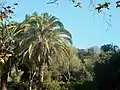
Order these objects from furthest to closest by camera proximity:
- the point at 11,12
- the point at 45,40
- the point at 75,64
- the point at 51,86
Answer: the point at 75,64
the point at 51,86
the point at 45,40
the point at 11,12

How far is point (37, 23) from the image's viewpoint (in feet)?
142

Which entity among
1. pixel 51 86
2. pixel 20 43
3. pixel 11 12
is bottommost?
pixel 11 12

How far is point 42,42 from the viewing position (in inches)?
1656

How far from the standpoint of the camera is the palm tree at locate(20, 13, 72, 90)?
→ 138 ft

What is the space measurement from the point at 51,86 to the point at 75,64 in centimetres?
2125

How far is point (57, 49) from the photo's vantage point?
43219 mm

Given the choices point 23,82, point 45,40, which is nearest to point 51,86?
point 23,82

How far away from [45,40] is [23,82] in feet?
65.6

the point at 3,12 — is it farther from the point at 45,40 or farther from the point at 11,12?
the point at 45,40

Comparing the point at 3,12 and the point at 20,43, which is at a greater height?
the point at 20,43

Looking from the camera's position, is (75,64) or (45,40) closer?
(45,40)

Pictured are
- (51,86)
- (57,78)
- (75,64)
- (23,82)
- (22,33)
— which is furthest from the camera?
(75,64)

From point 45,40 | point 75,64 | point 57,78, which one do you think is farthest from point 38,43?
point 75,64

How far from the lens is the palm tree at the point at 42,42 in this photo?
42.1 meters
